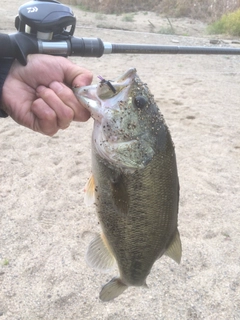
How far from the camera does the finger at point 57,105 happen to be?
1.62 metres

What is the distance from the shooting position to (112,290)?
6.40ft

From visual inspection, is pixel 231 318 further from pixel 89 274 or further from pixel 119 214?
pixel 119 214

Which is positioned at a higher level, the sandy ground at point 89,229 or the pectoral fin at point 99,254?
the pectoral fin at point 99,254

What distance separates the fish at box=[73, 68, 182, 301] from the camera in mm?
1618

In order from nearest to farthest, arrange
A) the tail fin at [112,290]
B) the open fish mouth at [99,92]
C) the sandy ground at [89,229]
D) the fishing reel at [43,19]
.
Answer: the open fish mouth at [99,92], the fishing reel at [43,19], the tail fin at [112,290], the sandy ground at [89,229]

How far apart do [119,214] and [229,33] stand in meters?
14.4

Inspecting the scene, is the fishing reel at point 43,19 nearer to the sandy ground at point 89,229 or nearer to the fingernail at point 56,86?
the fingernail at point 56,86

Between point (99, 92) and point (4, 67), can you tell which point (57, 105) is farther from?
point (4, 67)

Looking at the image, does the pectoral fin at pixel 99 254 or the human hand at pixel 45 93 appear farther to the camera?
the pectoral fin at pixel 99 254

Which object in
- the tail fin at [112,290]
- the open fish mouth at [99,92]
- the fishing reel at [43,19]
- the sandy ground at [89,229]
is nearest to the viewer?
the open fish mouth at [99,92]

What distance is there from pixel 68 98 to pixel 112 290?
0.94 meters

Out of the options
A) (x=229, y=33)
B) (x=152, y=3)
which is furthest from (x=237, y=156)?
(x=152, y=3)

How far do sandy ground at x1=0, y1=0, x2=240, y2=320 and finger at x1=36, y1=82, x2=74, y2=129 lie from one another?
1.73 metres

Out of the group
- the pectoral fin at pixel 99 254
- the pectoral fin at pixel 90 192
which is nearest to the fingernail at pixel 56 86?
the pectoral fin at pixel 90 192
